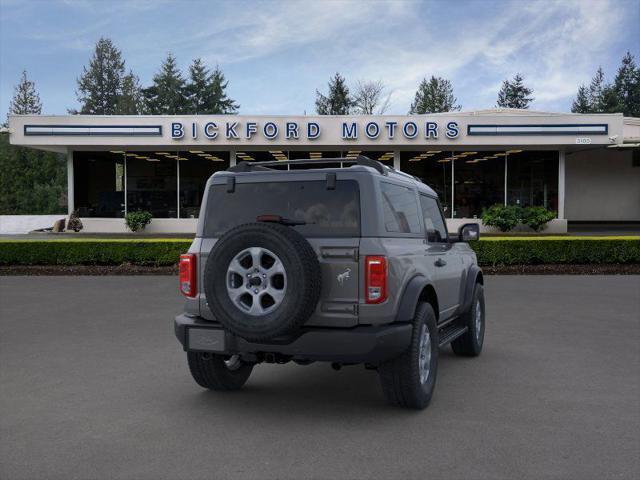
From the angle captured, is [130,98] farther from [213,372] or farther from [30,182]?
[213,372]

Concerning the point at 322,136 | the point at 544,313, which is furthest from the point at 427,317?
the point at 322,136

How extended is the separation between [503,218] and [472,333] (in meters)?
21.2

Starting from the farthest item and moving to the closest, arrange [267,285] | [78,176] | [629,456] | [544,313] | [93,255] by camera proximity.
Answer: [78,176]
[93,255]
[544,313]
[267,285]
[629,456]

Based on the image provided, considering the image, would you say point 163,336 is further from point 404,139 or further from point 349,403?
point 404,139

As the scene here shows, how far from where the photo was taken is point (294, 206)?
518 centimetres

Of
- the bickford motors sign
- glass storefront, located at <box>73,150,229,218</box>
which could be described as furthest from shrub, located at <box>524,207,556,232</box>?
glass storefront, located at <box>73,150,229,218</box>

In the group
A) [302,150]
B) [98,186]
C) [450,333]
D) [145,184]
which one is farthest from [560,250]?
[98,186]

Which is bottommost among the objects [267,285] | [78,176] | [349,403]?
[349,403]

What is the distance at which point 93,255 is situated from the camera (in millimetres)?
17047

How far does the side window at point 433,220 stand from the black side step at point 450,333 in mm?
912

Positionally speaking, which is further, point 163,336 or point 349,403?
point 163,336

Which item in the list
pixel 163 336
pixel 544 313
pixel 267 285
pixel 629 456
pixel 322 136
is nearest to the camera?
pixel 629 456

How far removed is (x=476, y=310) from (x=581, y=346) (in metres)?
1.41

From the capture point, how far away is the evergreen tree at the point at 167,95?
75500mm
